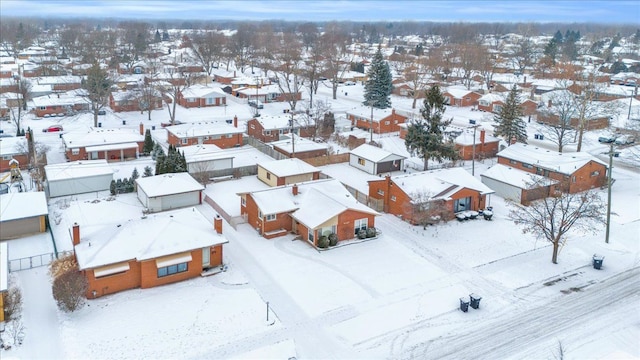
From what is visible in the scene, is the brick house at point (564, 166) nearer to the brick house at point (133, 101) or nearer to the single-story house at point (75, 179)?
the single-story house at point (75, 179)

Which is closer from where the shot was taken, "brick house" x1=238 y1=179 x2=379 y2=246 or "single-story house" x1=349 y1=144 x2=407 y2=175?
"brick house" x1=238 y1=179 x2=379 y2=246

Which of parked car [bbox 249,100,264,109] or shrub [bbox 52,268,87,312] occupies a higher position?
parked car [bbox 249,100,264,109]

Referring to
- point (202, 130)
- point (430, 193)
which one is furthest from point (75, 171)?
point (430, 193)

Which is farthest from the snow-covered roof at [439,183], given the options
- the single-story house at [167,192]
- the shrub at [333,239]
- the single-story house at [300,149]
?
the single-story house at [167,192]

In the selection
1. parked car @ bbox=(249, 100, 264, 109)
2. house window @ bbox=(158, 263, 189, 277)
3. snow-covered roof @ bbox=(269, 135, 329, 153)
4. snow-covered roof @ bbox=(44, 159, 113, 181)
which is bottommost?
house window @ bbox=(158, 263, 189, 277)

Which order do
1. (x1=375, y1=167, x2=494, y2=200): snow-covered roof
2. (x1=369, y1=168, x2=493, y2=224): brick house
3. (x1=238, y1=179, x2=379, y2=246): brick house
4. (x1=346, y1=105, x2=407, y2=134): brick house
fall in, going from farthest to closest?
(x1=346, y1=105, x2=407, y2=134): brick house → (x1=375, y1=167, x2=494, y2=200): snow-covered roof → (x1=369, y1=168, x2=493, y2=224): brick house → (x1=238, y1=179, x2=379, y2=246): brick house

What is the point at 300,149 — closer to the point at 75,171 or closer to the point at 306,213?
the point at 306,213

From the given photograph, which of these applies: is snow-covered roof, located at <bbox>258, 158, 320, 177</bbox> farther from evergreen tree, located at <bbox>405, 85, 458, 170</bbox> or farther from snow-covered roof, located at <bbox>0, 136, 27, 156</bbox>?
snow-covered roof, located at <bbox>0, 136, 27, 156</bbox>

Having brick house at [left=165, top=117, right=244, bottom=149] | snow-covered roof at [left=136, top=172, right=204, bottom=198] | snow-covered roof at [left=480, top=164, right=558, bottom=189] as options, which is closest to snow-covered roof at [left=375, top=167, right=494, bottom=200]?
snow-covered roof at [left=480, top=164, right=558, bottom=189]
